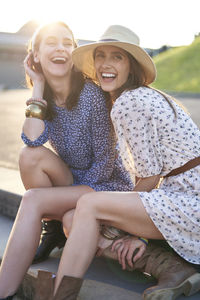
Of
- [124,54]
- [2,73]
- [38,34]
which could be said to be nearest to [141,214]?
[124,54]

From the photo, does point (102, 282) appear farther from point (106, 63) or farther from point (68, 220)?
point (106, 63)

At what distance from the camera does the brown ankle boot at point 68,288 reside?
1885 millimetres

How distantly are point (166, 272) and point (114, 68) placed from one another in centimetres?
105

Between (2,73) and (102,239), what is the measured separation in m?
33.9

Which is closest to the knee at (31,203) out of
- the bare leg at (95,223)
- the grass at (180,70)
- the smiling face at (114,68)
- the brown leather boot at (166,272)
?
the bare leg at (95,223)

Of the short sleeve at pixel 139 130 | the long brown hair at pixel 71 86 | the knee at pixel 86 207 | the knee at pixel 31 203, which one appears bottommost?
the knee at pixel 31 203

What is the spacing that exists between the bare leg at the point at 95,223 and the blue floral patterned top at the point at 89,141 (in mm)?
508

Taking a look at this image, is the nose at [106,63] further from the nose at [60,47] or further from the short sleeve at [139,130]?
the nose at [60,47]

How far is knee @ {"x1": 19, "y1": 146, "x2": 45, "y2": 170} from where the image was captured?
7.97 ft

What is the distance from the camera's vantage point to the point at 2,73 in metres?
34.5

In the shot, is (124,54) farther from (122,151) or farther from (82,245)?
(82,245)

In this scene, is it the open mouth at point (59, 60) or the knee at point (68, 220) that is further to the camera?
the open mouth at point (59, 60)

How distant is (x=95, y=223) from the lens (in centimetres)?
200

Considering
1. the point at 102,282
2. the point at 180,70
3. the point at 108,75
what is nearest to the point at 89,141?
the point at 108,75
